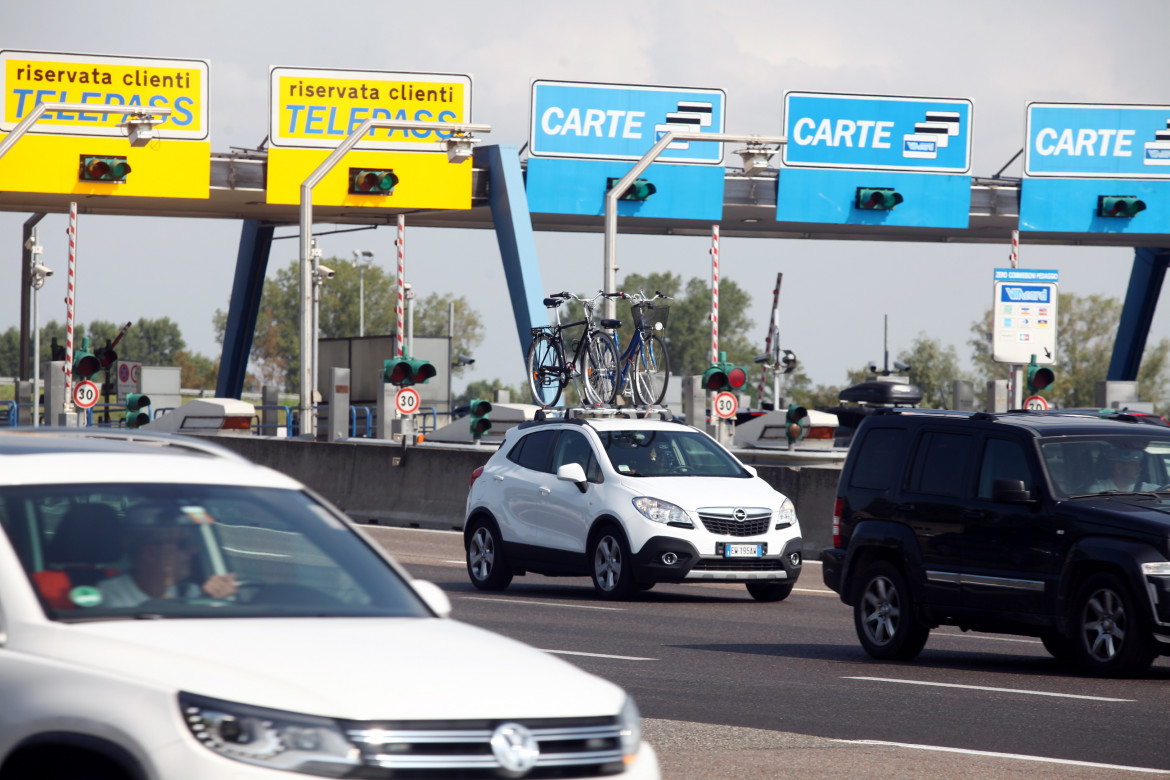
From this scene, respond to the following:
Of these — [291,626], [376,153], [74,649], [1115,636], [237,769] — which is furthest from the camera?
[376,153]

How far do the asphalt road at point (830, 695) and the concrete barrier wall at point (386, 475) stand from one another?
9.31 m

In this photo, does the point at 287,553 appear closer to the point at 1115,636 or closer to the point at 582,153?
the point at 1115,636

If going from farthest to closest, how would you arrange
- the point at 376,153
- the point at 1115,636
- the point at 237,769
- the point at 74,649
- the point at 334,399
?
the point at 376,153 < the point at 334,399 < the point at 1115,636 < the point at 74,649 < the point at 237,769

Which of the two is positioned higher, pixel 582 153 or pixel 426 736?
pixel 582 153

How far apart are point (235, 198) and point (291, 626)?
33446 millimetres

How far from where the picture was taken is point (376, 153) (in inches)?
1430

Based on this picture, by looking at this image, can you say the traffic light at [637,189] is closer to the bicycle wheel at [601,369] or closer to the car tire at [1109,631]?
the bicycle wheel at [601,369]

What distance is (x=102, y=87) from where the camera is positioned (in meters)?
35.6

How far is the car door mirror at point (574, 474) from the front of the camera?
1612 centimetres

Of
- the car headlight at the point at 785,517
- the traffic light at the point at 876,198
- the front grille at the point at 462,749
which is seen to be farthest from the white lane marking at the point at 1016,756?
the traffic light at the point at 876,198

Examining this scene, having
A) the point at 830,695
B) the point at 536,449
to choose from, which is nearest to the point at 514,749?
the point at 830,695

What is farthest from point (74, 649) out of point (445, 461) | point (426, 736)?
point (445, 461)

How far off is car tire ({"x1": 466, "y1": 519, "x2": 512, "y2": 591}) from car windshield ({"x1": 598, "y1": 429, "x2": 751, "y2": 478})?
1597 mm

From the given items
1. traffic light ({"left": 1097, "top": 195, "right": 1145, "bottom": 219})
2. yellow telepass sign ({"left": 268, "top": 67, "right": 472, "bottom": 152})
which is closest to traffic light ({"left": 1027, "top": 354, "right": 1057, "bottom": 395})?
traffic light ({"left": 1097, "top": 195, "right": 1145, "bottom": 219})
